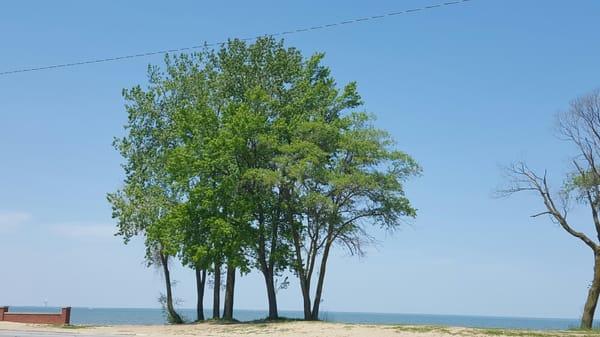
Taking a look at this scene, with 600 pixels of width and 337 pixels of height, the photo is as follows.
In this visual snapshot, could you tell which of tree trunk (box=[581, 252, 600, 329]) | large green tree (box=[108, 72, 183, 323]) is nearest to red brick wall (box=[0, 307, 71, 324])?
large green tree (box=[108, 72, 183, 323])

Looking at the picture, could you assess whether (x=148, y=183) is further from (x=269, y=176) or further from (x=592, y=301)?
(x=592, y=301)

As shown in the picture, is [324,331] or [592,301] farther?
[592,301]

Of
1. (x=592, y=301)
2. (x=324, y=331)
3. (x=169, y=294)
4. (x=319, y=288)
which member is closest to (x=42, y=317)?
(x=169, y=294)

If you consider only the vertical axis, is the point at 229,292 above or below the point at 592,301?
above

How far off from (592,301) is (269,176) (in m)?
18.3

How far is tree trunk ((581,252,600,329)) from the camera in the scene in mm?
A: 38812

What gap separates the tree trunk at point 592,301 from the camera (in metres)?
38.8

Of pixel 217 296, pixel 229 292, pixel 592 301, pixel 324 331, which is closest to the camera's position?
pixel 324 331

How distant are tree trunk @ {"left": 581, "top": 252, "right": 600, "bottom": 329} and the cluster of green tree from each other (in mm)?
10021

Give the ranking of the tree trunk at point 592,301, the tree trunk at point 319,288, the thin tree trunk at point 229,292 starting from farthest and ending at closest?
the thin tree trunk at point 229,292
the tree trunk at point 319,288
the tree trunk at point 592,301

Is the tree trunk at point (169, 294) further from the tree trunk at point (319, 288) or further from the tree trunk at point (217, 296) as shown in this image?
the tree trunk at point (319, 288)

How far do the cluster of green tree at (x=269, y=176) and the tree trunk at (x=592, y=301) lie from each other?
10.0 metres

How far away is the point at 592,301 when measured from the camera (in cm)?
3919

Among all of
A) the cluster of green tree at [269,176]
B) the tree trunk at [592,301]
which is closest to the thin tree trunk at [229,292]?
the cluster of green tree at [269,176]
